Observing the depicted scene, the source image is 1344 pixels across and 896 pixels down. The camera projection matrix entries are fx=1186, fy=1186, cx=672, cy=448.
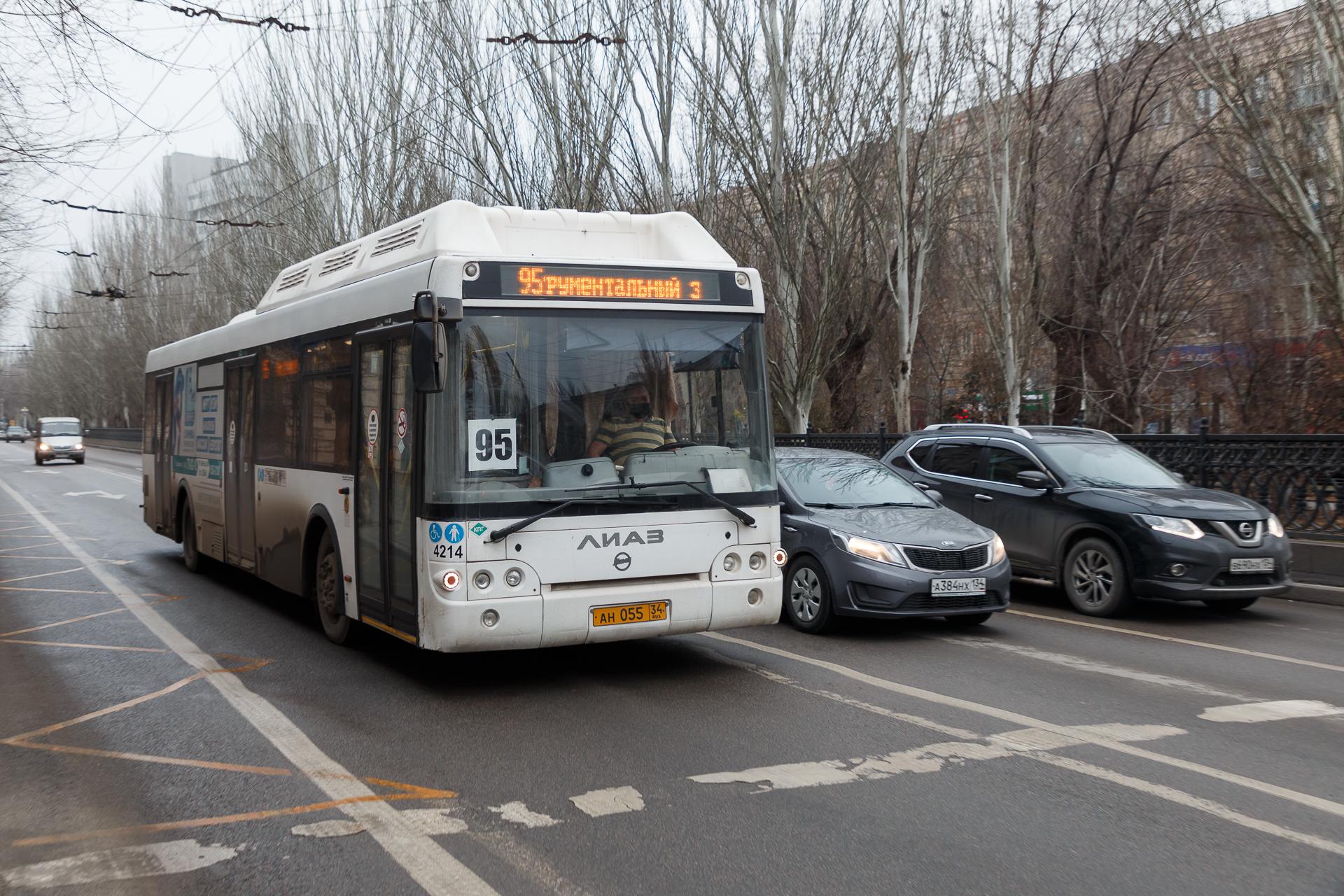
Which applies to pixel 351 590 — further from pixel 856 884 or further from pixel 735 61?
pixel 735 61

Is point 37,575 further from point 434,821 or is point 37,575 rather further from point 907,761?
point 907,761

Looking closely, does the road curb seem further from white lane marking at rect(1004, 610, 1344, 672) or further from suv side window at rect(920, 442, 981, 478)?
suv side window at rect(920, 442, 981, 478)

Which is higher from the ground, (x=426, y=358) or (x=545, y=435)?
(x=426, y=358)

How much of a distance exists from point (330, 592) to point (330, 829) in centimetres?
436

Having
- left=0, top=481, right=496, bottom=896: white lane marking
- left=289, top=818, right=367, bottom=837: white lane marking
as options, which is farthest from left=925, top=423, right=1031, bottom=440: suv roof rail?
left=289, top=818, right=367, bottom=837: white lane marking

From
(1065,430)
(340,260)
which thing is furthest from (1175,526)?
(340,260)

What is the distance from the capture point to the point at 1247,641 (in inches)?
380

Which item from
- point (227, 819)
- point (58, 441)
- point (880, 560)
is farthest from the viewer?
point (58, 441)

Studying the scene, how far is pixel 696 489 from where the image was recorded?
7410mm

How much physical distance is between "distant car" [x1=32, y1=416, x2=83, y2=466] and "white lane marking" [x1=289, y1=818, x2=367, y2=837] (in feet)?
156

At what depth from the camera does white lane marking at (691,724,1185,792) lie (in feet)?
17.8

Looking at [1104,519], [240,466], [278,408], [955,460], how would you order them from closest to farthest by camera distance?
[278,408] < [1104,519] < [240,466] < [955,460]

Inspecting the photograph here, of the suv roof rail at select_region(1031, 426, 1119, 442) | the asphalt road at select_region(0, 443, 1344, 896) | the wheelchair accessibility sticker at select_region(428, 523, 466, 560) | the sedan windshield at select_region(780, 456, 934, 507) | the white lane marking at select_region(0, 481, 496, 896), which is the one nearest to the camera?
the white lane marking at select_region(0, 481, 496, 896)

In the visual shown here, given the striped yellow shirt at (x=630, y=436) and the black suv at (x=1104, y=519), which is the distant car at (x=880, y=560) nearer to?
the black suv at (x=1104, y=519)
